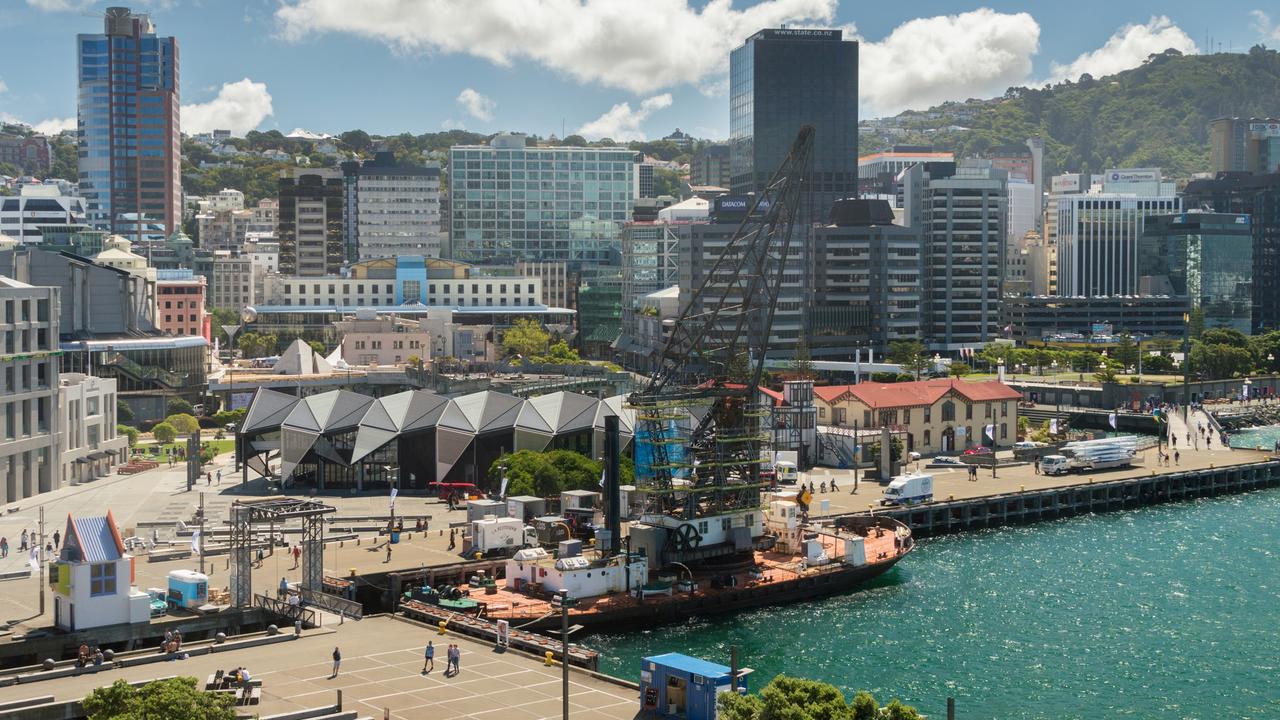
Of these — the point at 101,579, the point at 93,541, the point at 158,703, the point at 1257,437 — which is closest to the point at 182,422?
the point at 93,541

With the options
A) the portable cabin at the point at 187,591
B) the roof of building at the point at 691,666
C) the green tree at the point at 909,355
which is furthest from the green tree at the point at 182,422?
the roof of building at the point at 691,666

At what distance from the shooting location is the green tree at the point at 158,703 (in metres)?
39.6

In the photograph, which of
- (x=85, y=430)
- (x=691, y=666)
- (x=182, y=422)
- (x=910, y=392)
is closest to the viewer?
(x=691, y=666)

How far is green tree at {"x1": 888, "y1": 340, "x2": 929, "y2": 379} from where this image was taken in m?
178

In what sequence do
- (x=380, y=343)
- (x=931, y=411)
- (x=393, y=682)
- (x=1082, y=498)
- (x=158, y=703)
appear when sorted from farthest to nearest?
(x=380, y=343) → (x=931, y=411) → (x=1082, y=498) → (x=393, y=682) → (x=158, y=703)

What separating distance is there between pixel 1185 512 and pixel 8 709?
84.2m

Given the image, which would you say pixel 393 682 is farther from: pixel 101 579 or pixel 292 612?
pixel 101 579

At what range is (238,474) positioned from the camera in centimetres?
11044

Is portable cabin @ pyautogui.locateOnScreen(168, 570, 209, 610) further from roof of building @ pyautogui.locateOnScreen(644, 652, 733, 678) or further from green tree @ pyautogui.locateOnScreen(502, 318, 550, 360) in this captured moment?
green tree @ pyautogui.locateOnScreen(502, 318, 550, 360)

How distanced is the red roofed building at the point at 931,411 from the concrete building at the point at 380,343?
71.5 metres

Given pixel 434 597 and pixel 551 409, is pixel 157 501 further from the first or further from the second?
pixel 434 597

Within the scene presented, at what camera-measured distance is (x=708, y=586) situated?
244ft

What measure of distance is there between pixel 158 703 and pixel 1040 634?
43010mm

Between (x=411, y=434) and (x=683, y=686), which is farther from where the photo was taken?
(x=411, y=434)
